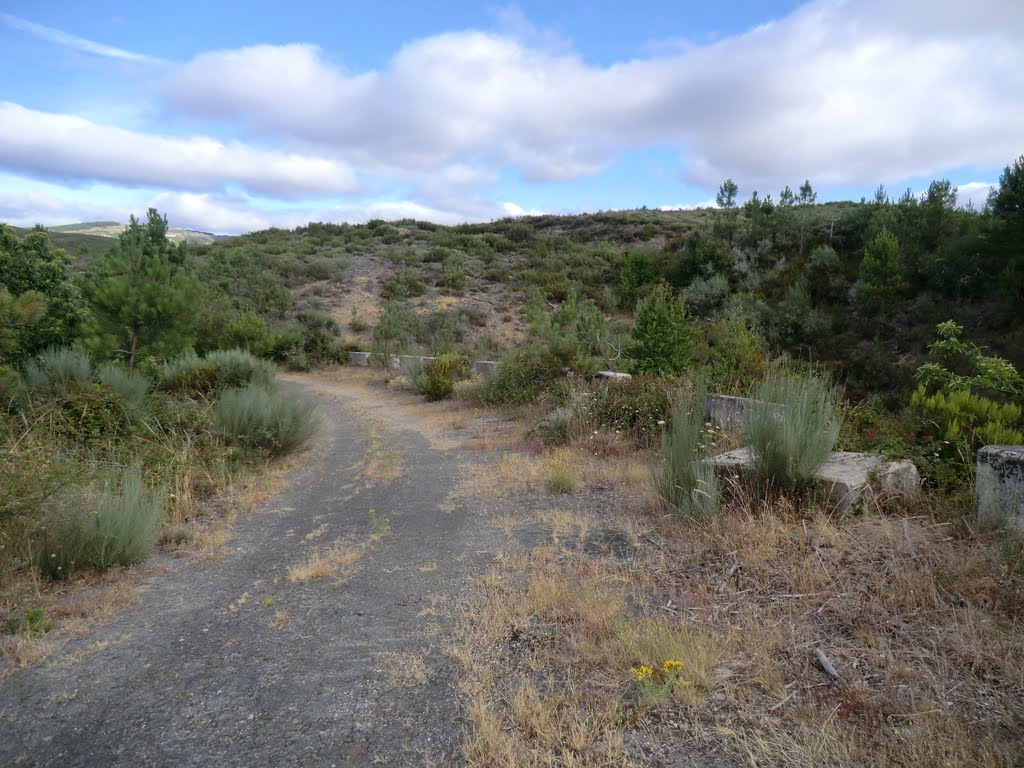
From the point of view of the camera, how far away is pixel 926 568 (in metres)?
3.26

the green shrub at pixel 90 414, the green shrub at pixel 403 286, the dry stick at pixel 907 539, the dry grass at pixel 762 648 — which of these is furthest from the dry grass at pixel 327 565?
the green shrub at pixel 403 286

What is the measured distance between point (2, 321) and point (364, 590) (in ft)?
14.7

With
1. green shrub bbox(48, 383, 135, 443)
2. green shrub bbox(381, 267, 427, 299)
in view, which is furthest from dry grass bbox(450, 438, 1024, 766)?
green shrub bbox(381, 267, 427, 299)

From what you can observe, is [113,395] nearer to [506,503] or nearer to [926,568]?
[506,503]

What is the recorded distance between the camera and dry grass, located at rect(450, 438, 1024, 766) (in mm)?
2262

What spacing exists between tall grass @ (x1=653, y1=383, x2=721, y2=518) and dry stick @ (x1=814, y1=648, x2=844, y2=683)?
1646 mm

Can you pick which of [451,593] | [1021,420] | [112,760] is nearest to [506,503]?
[451,593]

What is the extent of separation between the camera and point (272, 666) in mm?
2990

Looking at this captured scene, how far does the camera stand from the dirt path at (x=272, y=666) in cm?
241

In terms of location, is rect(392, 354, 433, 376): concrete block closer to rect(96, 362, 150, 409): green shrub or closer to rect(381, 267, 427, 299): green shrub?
rect(96, 362, 150, 409): green shrub

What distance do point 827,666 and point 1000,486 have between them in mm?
1890

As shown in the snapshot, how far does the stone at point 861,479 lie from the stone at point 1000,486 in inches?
21.7

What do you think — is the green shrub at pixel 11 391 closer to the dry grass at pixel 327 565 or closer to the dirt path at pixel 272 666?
the dirt path at pixel 272 666

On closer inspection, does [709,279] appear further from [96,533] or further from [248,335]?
[96,533]
